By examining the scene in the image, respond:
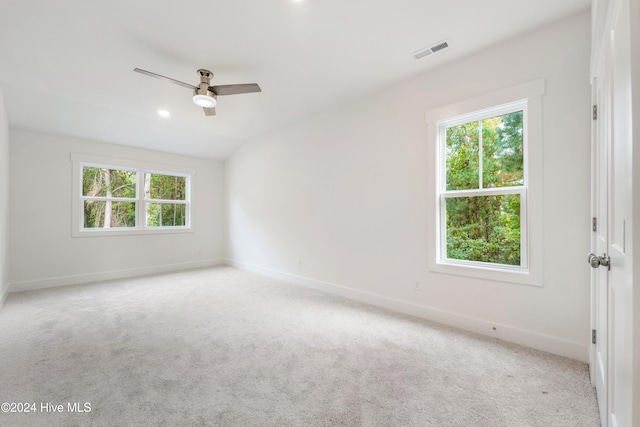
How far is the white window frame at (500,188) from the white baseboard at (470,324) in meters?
0.42

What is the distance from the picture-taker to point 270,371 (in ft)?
6.59

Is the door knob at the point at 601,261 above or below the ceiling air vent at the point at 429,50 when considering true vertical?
below

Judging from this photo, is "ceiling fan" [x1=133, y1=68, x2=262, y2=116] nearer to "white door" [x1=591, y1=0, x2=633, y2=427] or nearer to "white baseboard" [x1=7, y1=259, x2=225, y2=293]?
"white door" [x1=591, y1=0, x2=633, y2=427]

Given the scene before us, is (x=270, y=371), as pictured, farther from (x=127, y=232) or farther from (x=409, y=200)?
(x=127, y=232)

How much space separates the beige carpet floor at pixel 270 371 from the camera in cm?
158

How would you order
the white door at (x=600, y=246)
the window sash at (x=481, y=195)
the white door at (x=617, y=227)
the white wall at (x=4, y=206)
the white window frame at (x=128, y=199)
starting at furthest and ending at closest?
the white window frame at (x=128, y=199) → the white wall at (x=4, y=206) → the window sash at (x=481, y=195) → the white door at (x=600, y=246) → the white door at (x=617, y=227)

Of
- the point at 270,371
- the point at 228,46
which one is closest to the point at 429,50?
the point at 228,46

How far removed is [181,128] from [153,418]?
443 cm

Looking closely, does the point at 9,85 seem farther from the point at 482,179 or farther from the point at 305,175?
the point at 482,179

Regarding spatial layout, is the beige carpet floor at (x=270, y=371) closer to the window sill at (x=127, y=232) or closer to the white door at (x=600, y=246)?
the white door at (x=600, y=246)

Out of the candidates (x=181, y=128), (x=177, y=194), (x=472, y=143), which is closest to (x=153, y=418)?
(x=472, y=143)

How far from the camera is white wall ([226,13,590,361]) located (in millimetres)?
2207

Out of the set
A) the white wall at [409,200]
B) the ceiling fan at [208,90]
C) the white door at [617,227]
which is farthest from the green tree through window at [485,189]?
the ceiling fan at [208,90]

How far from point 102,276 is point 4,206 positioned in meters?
1.65
